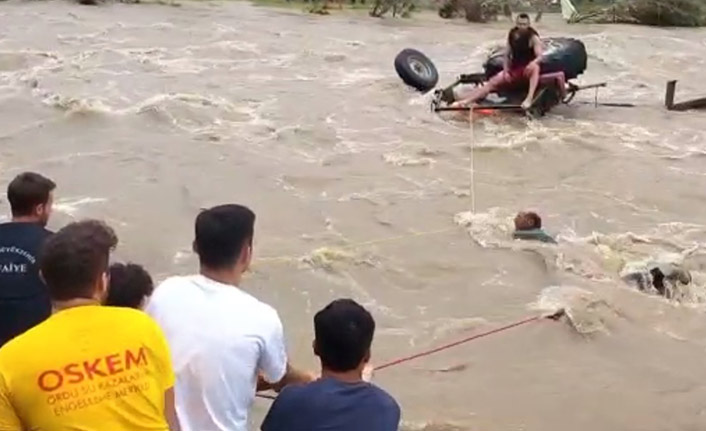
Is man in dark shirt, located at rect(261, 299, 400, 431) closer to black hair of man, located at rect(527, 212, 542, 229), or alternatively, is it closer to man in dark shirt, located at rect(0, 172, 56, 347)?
man in dark shirt, located at rect(0, 172, 56, 347)

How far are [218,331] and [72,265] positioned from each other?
60 cm

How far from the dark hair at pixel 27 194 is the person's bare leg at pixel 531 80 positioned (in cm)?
993

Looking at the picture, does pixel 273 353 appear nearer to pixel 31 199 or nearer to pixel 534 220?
pixel 31 199

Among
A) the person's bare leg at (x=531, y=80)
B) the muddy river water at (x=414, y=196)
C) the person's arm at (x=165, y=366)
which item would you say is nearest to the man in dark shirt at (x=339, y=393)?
the person's arm at (x=165, y=366)

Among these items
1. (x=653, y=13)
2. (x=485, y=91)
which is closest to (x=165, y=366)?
(x=485, y=91)

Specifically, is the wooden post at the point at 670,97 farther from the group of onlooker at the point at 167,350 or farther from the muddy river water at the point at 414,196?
the group of onlooker at the point at 167,350

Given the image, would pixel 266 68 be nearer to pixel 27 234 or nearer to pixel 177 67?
pixel 177 67

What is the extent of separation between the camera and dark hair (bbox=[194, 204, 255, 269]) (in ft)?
11.5

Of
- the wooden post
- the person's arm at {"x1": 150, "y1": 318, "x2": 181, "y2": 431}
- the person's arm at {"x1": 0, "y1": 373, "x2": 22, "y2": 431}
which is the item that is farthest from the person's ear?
the wooden post

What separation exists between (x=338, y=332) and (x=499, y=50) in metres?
11.6

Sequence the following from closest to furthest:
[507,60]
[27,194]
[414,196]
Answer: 1. [27,194]
2. [414,196]
3. [507,60]

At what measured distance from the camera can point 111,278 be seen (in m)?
3.64

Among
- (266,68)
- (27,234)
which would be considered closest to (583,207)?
(27,234)

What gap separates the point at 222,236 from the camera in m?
3.50
